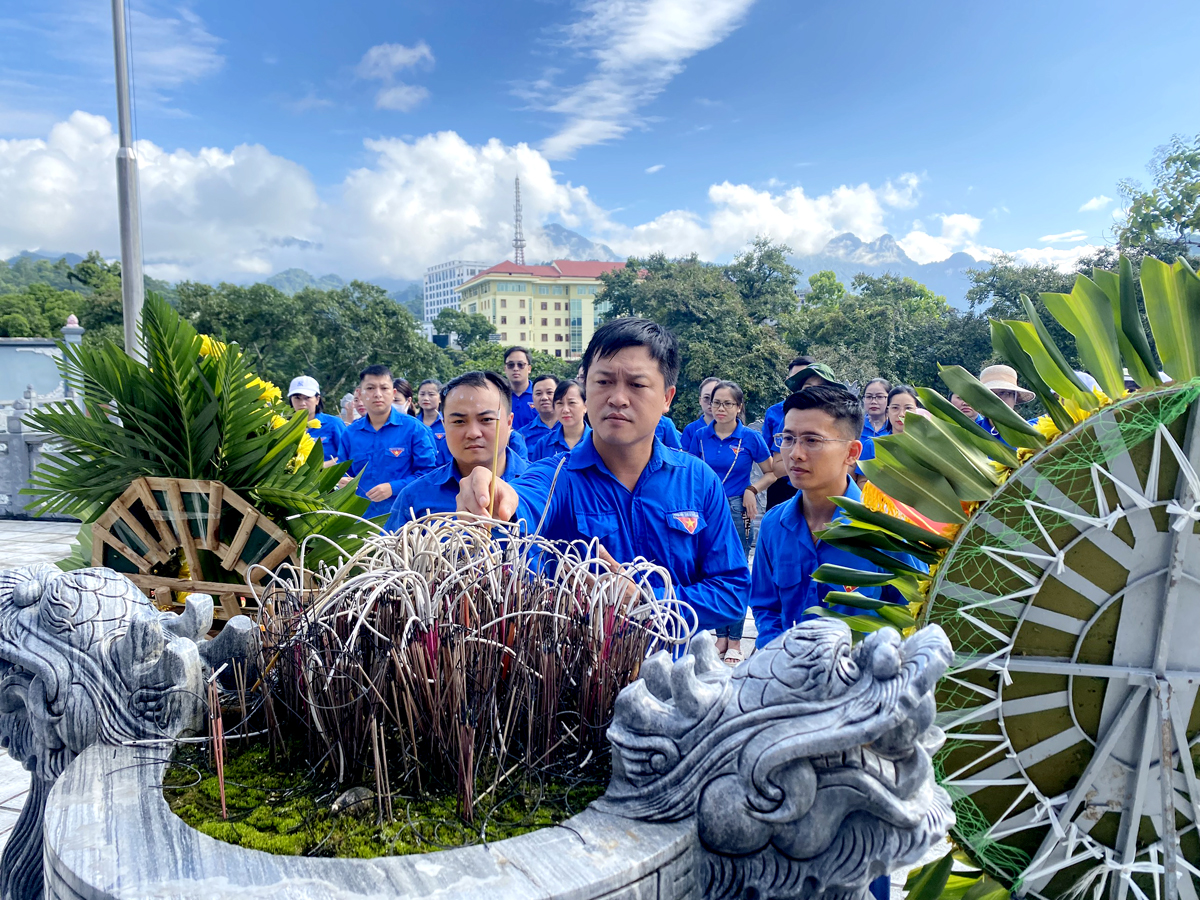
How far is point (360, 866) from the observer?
105cm

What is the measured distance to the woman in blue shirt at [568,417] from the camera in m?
5.52

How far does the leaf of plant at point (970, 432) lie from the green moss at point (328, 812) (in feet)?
2.89

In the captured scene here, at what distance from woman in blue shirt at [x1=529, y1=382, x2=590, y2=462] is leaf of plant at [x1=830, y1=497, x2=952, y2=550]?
12.6 ft

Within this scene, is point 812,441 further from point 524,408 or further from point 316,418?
point 524,408

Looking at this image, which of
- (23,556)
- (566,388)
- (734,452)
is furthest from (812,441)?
(23,556)

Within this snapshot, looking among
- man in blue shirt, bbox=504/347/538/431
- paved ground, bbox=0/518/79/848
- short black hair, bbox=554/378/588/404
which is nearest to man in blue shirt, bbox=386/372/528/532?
paved ground, bbox=0/518/79/848

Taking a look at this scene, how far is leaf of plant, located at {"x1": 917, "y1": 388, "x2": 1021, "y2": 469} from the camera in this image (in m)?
1.38

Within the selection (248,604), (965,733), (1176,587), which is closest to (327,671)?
(248,604)

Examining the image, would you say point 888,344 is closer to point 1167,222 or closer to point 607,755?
point 1167,222

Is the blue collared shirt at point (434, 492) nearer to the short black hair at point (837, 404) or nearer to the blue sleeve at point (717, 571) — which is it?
the blue sleeve at point (717, 571)

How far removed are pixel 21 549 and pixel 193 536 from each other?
809 centimetres

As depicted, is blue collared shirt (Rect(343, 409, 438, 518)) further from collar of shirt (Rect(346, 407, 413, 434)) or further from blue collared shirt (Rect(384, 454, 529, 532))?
blue collared shirt (Rect(384, 454, 529, 532))

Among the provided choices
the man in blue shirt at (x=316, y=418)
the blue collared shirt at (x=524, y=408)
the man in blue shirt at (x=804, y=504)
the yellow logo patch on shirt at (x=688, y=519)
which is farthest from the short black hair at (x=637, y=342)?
the blue collared shirt at (x=524, y=408)

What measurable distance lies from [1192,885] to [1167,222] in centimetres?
2074
